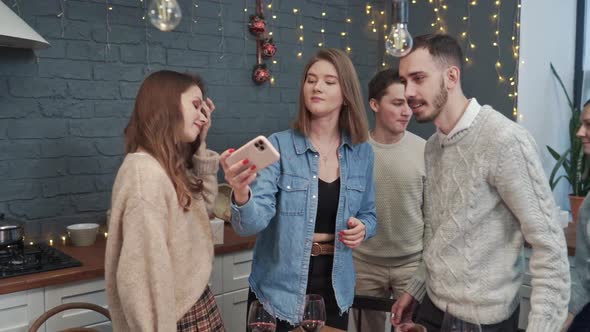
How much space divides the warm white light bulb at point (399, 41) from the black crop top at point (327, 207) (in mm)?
527

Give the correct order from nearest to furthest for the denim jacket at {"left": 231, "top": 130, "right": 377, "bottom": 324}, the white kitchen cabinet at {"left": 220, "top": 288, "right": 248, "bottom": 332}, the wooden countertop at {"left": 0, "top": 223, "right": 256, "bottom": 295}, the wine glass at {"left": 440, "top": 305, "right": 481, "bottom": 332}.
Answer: the wine glass at {"left": 440, "top": 305, "right": 481, "bottom": 332}
the denim jacket at {"left": 231, "top": 130, "right": 377, "bottom": 324}
the wooden countertop at {"left": 0, "top": 223, "right": 256, "bottom": 295}
the white kitchen cabinet at {"left": 220, "top": 288, "right": 248, "bottom": 332}

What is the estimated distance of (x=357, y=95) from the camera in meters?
1.93

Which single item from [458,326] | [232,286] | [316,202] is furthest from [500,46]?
[458,326]

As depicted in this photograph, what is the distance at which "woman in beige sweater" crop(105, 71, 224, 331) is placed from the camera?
1570 millimetres

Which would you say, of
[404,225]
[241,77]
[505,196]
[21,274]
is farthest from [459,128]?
[241,77]

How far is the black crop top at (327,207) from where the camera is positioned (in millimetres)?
1880

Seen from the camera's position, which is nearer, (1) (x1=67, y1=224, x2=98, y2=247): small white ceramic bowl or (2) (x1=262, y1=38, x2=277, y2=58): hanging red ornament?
(1) (x1=67, y1=224, x2=98, y2=247): small white ceramic bowl

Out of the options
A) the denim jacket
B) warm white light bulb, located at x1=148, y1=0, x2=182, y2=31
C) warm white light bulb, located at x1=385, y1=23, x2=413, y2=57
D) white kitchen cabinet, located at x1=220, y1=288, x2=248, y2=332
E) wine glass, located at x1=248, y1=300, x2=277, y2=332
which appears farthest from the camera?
white kitchen cabinet, located at x1=220, y1=288, x2=248, y2=332

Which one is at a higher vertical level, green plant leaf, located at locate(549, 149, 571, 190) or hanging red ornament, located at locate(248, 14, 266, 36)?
hanging red ornament, located at locate(248, 14, 266, 36)

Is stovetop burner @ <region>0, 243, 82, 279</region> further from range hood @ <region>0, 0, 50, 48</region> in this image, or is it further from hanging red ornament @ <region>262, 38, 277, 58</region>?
hanging red ornament @ <region>262, 38, 277, 58</region>

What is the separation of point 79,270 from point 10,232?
331 mm

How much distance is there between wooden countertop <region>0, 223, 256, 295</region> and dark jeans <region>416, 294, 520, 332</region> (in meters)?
1.12

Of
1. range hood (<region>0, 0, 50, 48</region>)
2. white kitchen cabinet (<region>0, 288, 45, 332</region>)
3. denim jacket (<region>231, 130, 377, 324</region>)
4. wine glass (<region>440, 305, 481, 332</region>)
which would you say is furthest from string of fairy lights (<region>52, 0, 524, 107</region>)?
wine glass (<region>440, 305, 481, 332</region>)

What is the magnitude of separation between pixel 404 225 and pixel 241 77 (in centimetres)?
138
